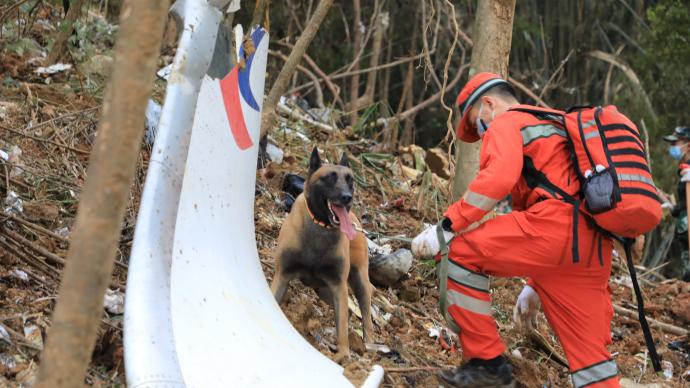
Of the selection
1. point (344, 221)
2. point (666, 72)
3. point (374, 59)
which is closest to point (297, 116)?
point (344, 221)

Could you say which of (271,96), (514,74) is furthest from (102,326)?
(514,74)

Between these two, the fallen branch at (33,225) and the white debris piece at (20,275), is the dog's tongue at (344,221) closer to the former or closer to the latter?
the fallen branch at (33,225)

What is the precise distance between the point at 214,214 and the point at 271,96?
356cm

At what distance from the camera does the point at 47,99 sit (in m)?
8.11

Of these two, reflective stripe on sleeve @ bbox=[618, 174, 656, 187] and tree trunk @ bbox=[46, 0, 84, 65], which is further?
tree trunk @ bbox=[46, 0, 84, 65]

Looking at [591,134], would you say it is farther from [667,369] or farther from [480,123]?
[667,369]

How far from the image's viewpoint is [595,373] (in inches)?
200

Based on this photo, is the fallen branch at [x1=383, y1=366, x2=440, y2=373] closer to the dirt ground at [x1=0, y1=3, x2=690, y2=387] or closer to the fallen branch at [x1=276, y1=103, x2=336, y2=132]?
the dirt ground at [x1=0, y1=3, x2=690, y2=387]

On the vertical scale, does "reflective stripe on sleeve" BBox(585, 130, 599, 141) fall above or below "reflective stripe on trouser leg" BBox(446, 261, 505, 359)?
above

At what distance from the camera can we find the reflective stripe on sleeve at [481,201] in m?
4.88

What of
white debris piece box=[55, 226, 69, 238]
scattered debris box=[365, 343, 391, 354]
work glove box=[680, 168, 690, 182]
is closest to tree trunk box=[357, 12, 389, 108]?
work glove box=[680, 168, 690, 182]

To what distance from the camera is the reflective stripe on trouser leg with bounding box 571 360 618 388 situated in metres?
5.07

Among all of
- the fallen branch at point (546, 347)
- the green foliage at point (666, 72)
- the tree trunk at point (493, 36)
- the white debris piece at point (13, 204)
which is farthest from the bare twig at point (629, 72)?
the white debris piece at point (13, 204)

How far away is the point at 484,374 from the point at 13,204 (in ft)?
10.5
